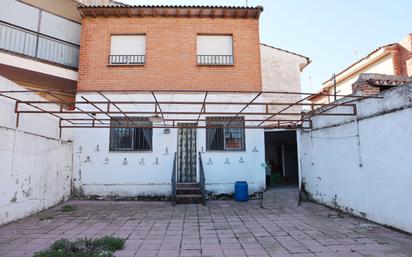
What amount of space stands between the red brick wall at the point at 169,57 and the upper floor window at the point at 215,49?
216 mm

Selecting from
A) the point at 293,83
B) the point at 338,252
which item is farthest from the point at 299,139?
the point at 338,252

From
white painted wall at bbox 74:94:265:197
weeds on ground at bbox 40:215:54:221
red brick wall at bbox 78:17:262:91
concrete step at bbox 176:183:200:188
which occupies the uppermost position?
red brick wall at bbox 78:17:262:91

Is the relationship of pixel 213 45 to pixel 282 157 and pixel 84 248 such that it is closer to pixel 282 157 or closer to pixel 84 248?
pixel 84 248

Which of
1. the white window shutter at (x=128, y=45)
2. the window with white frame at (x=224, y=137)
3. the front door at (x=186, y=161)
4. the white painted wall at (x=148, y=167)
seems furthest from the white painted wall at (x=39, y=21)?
the window with white frame at (x=224, y=137)

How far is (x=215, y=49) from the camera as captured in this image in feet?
37.3

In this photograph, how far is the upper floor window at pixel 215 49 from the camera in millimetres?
11281

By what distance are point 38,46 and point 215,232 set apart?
32.1 feet

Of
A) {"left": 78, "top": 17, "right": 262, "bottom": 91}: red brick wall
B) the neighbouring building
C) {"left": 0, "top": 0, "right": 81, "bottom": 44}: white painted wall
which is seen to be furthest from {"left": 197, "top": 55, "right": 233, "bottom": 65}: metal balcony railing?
{"left": 0, "top": 0, "right": 81, "bottom": 44}: white painted wall

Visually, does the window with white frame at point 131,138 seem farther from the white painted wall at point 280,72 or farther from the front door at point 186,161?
the white painted wall at point 280,72

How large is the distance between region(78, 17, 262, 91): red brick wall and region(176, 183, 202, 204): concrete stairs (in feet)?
12.5

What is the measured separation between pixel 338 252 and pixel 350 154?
151 inches

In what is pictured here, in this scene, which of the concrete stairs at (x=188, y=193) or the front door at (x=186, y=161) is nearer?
the concrete stairs at (x=188, y=193)

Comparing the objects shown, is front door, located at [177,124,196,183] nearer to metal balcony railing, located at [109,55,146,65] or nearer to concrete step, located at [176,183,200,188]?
concrete step, located at [176,183,200,188]

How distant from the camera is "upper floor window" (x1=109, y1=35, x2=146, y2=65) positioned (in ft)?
36.6
